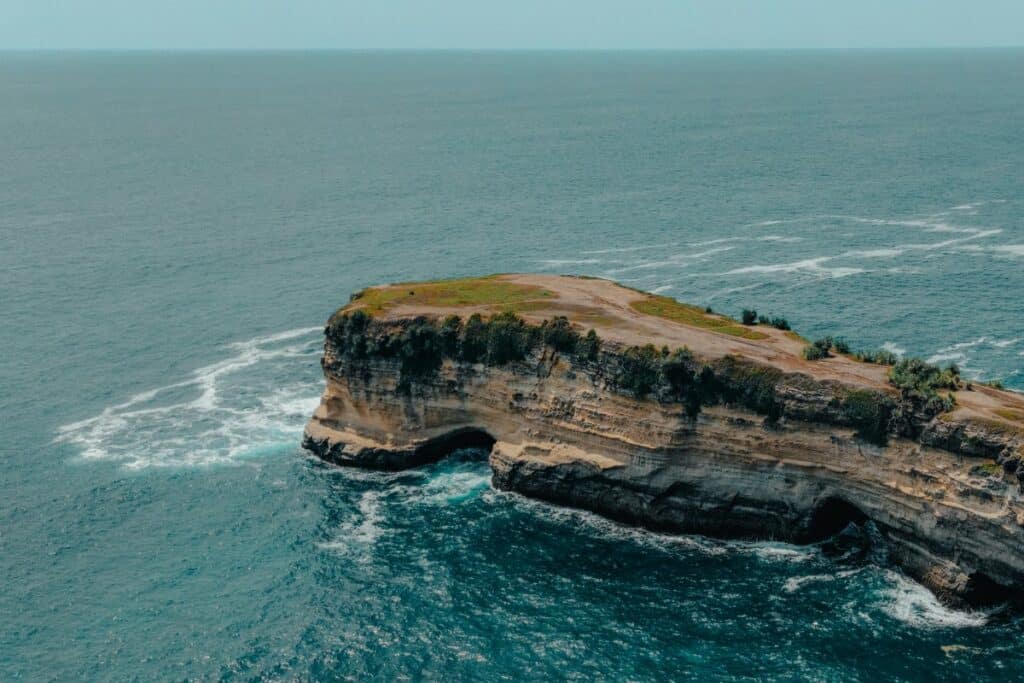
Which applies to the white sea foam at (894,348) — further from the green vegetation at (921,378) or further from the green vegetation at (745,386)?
the green vegetation at (745,386)

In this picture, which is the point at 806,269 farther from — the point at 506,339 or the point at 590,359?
the point at 506,339

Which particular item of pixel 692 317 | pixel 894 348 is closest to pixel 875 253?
pixel 894 348

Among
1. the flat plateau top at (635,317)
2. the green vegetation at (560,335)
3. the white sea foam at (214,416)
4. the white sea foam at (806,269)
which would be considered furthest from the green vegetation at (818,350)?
the white sea foam at (806,269)

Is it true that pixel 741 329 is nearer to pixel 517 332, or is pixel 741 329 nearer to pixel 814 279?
pixel 517 332

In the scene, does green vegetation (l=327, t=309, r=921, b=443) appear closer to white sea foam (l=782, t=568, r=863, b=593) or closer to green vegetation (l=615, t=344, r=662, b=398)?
green vegetation (l=615, t=344, r=662, b=398)

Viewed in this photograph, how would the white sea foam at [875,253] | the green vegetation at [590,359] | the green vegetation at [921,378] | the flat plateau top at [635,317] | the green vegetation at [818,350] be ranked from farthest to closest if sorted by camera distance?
the white sea foam at [875,253] < the green vegetation at [818,350] < the flat plateau top at [635,317] < the green vegetation at [590,359] < the green vegetation at [921,378]
